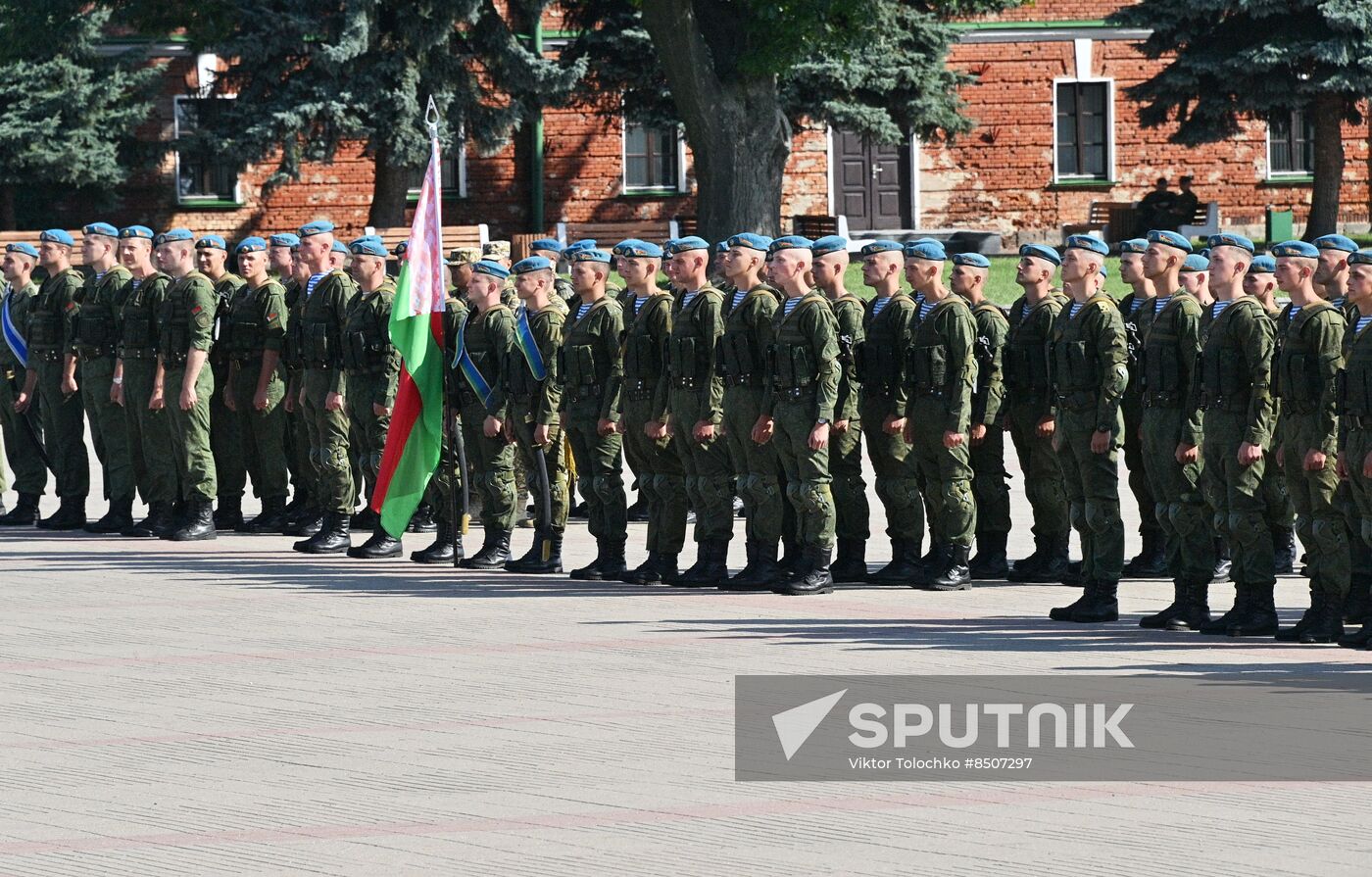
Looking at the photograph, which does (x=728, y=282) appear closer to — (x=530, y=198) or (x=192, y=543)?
(x=192, y=543)

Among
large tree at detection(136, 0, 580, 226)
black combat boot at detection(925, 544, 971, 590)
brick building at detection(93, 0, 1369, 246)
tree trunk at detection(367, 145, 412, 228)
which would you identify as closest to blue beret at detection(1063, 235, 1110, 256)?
black combat boot at detection(925, 544, 971, 590)

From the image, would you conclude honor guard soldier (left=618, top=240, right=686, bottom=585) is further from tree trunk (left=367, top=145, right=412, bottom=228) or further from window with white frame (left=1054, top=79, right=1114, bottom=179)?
window with white frame (left=1054, top=79, right=1114, bottom=179)

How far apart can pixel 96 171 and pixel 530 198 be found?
24.7 feet

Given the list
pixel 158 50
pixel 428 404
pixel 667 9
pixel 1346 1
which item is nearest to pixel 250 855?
pixel 428 404

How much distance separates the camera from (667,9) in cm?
2809

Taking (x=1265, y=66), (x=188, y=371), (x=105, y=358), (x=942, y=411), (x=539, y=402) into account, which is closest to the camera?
→ (x=942, y=411)

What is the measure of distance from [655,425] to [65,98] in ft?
76.9

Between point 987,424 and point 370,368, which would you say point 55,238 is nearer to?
point 370,368

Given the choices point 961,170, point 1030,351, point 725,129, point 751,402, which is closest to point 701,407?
point 751,402

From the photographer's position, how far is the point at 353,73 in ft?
107

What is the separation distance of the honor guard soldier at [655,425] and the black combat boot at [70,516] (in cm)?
479

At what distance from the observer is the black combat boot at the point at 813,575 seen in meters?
12.2

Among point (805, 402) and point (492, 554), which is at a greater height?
point (805, 402)

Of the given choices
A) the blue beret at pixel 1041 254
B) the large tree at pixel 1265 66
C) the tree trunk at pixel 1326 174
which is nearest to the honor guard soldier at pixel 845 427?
the blue beret at pixel 1041 254
